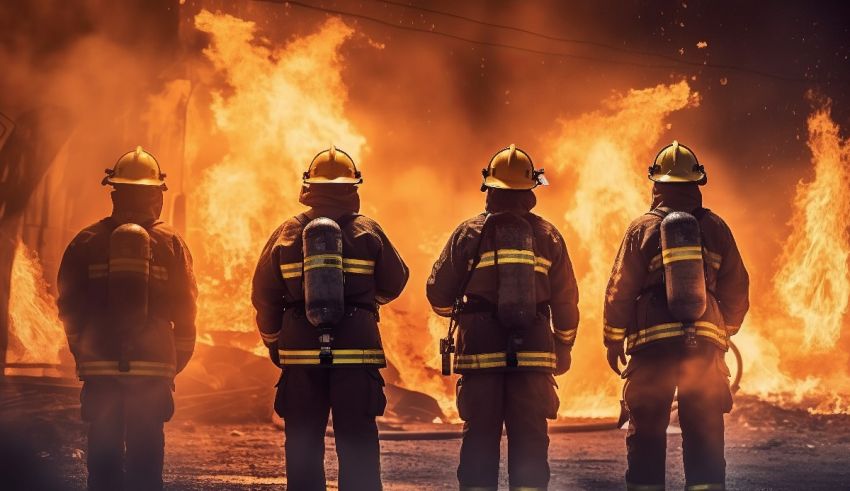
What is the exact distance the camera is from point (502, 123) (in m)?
19.0

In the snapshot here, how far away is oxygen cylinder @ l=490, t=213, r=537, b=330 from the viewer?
6.12 meters

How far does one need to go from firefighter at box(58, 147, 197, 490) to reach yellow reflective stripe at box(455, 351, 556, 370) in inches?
85.0

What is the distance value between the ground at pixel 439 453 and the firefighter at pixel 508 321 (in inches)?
104

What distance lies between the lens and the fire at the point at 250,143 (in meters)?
16.5

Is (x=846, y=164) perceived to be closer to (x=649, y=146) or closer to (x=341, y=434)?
(x=649, y=146)

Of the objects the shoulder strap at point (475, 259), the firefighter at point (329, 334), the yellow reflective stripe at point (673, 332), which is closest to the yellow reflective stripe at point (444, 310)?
the shoulder strap at point (475, 259)

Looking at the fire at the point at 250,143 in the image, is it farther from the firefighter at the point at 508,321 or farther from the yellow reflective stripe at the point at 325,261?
the yellow reflective stripe at the point at 325,261

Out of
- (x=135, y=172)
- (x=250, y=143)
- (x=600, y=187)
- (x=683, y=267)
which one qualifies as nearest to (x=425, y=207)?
(x=600, y=187)

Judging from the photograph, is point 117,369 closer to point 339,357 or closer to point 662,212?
point 339,357

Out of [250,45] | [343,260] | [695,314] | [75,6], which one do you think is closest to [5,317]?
[75,6]

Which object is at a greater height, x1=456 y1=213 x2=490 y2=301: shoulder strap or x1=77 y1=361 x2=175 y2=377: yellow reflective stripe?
x1=456 y1=213 x2=490 y2=301: shoulder strap

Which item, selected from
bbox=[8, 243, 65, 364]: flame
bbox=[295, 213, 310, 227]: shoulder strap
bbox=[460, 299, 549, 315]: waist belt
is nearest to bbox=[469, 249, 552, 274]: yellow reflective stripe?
bbox=[460, 299, 549, 315]: waist belt

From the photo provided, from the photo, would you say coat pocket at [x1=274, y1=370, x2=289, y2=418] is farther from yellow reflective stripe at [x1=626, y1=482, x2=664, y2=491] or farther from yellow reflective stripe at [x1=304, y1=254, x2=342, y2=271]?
yellow reflective stripe at [x1=626, y1=482, x2=664, y2=491]

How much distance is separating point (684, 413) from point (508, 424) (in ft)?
3.95
